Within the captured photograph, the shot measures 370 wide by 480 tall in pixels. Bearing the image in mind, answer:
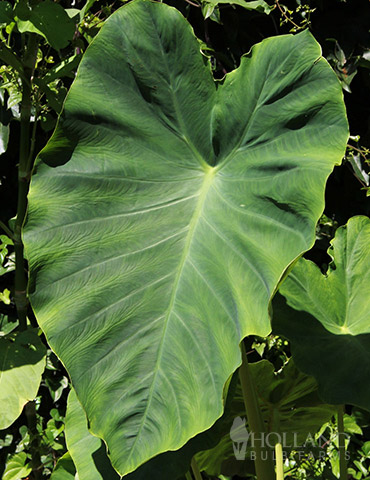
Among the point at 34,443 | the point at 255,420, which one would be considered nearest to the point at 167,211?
the point at 255,420

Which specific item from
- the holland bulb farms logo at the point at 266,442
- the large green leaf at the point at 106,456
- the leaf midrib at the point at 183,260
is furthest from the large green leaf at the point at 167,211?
the holland bulb farms logo at the point at 266,442

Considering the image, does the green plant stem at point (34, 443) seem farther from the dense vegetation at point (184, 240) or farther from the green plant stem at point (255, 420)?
the green plant stem at point (255, 420)

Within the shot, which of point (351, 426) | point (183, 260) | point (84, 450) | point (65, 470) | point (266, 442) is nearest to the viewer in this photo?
point (183, 260)

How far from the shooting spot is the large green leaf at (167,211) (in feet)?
3.28

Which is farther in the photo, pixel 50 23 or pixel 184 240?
pixel 50 23

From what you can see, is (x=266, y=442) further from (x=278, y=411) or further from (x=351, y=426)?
(x=351, y=426)

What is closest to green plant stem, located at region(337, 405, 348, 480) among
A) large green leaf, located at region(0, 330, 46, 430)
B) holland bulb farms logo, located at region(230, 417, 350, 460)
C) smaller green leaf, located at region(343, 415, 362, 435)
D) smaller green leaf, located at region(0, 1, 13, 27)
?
holland bulb farms logo, located at region(230, 417, 350, 460)

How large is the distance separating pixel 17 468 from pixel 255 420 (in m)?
0.88

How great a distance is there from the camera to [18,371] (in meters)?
1.46

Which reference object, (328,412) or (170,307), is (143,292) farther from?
(328,412)

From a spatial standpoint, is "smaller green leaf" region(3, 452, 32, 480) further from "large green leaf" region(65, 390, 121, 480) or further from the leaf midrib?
the leaf midrib

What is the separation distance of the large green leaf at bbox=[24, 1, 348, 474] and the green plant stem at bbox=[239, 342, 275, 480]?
0.21m

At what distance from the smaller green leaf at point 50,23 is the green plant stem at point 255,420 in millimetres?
754

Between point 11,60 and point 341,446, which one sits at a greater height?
point 11,60
